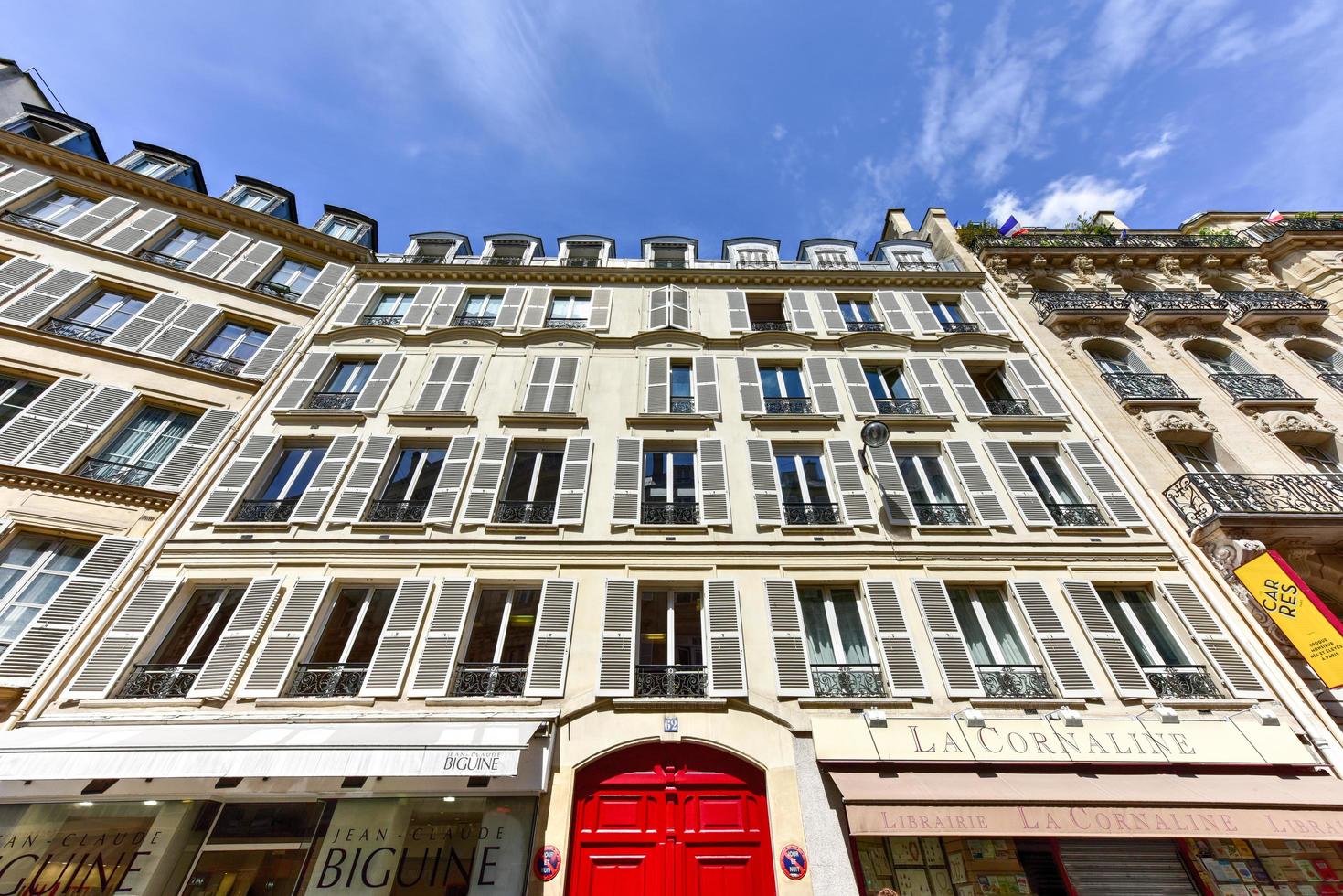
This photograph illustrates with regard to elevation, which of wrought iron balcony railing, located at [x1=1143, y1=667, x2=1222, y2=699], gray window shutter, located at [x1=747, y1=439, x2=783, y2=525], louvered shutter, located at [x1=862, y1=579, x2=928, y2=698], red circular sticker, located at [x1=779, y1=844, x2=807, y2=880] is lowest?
red circular sticker, located at [x1=779, y1=844, x2=807, y2=880]

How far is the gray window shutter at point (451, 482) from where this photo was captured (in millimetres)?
8133

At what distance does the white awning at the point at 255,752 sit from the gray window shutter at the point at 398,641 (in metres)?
0.65

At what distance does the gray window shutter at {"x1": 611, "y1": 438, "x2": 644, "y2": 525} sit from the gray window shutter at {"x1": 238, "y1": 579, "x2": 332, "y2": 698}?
412 centimetres

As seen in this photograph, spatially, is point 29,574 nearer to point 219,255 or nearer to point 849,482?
point 219,255

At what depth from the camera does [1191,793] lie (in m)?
5.68

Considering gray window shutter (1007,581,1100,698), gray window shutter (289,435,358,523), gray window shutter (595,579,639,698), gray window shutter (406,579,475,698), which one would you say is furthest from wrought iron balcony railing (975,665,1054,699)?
gray window shutter (289,435,358,523)

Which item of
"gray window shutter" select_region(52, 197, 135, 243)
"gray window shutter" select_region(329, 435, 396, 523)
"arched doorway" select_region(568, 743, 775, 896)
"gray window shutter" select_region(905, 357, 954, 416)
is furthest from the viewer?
"gray window shutter" select_region(52, 197, 135, 243)

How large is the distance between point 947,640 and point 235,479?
1069 cm

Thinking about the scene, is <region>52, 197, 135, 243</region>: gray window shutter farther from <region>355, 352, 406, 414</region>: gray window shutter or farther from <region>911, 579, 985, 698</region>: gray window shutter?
<region>911, 579, 985, 698</region>: gray window shutter

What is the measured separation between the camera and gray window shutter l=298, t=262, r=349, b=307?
471 inches

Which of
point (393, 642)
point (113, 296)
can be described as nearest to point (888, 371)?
point (393, 642)

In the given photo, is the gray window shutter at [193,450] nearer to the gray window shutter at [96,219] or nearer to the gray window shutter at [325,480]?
the gray window shutter at [325,480]

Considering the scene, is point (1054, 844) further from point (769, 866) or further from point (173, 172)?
point (173, 172)

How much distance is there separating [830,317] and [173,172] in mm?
16231
